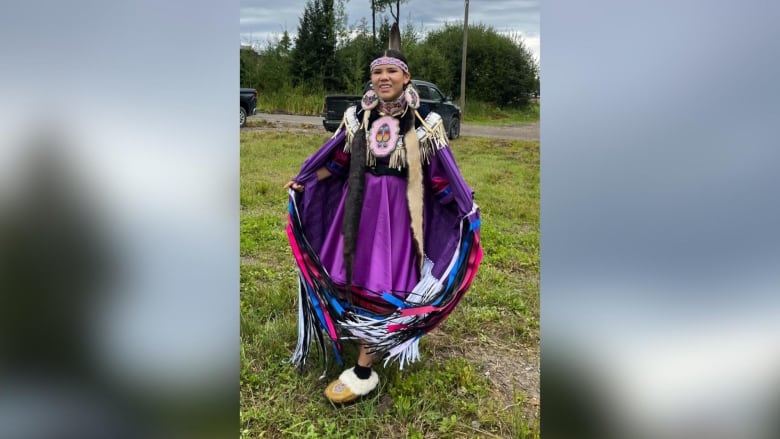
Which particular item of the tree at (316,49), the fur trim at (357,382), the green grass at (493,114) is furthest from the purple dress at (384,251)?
the tree at (316,49)

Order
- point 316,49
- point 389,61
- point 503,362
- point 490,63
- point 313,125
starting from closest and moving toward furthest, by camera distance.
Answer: point 389,61
point 503,362
point 490,63
point 316,49
point 313,125

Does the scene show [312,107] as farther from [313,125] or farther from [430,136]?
[430,136]

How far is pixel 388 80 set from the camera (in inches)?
69.4

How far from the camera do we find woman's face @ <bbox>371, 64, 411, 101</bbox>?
1.75 m

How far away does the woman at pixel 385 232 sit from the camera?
1.79 metres

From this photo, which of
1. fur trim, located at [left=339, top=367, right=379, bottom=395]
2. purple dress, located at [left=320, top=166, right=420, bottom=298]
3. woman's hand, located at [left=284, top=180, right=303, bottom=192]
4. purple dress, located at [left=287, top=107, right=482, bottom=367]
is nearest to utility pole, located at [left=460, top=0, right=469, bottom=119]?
purple dress, located at [left=287, top=107, right=482, bottom=367]

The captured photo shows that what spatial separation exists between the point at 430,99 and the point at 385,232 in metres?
0.67

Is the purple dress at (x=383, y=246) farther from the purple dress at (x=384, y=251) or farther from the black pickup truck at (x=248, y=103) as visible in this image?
the black pickup truck at (x=248, y=103)

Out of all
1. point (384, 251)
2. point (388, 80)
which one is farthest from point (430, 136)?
point (384, 251)

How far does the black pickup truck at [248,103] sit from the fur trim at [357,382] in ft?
4.27
